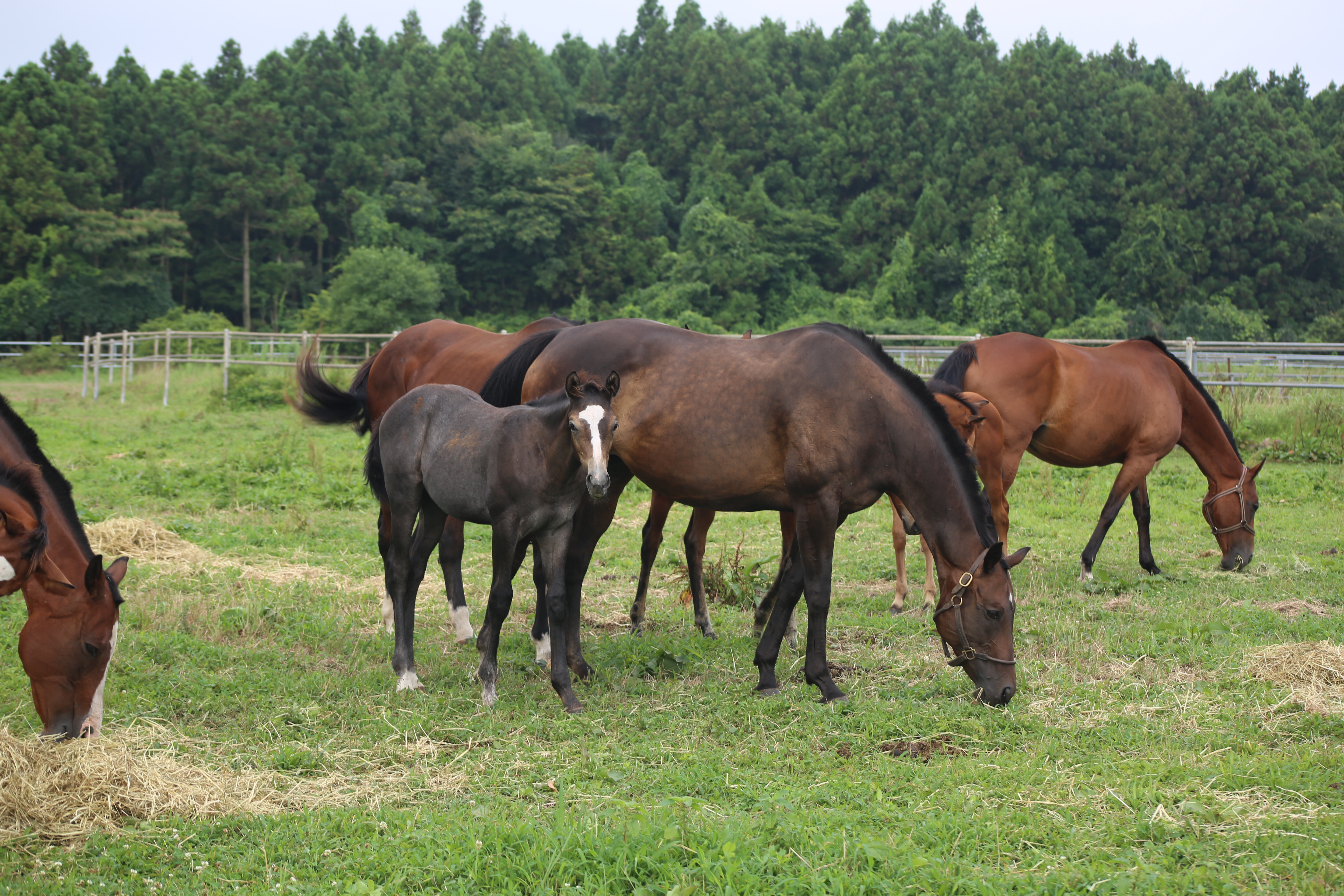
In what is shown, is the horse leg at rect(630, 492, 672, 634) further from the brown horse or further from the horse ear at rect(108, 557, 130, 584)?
the horse ear at rect(108, 557, 130, 584)

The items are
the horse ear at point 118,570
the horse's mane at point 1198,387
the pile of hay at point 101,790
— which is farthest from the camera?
the horse's mane at point 1198,387

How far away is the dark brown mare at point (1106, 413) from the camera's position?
849cm

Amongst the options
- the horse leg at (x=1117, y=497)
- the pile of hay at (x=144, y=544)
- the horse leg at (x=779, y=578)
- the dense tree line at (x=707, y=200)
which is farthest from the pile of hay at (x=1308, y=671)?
the dense tree line at (x=707, y=200)

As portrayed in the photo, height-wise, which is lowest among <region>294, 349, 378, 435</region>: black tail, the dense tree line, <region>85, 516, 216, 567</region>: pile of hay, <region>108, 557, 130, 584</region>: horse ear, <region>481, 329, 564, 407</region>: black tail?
<region>85, 516, 216, 567</region>: pile of hay

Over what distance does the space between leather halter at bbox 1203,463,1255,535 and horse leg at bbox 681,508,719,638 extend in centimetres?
489

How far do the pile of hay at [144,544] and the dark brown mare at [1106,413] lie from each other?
6.52 meters

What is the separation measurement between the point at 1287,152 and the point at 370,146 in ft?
162

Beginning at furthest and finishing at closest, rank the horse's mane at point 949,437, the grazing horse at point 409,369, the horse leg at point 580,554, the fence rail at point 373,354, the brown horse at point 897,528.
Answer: the fence rail at point 373,354, the grazing horse at point 409,369, the brown horse at point 897,528, the horse leg at point 580,554, the horse's mane at point 949,437

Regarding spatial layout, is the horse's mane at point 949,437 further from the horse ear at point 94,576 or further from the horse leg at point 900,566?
the horse ear at point 94,576

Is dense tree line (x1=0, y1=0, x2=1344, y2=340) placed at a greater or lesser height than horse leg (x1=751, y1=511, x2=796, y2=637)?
greater

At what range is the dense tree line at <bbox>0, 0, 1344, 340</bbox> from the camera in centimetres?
4512

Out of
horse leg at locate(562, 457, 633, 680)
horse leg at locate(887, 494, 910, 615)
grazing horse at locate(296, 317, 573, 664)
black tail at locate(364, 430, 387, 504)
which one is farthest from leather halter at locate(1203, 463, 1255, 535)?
black tail at locate(364, 430, 387, 504)

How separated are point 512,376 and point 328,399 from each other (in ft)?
7.81

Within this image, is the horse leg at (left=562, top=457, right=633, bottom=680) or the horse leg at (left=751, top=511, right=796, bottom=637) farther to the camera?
the horse leg at (left=751, top=511, right=796, bottom=637)
